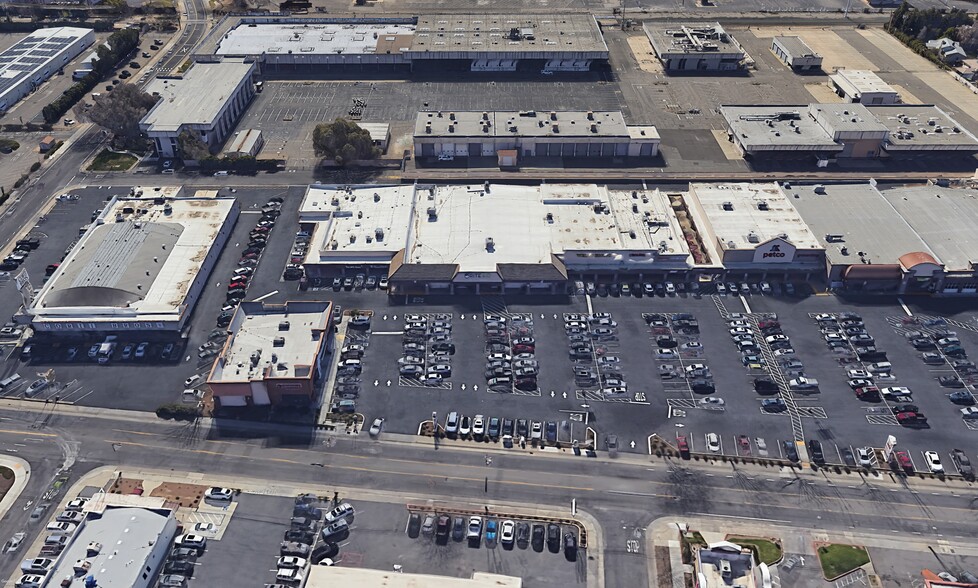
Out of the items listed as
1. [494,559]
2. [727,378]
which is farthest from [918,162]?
[494,559]

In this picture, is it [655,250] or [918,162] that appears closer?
[655,250]

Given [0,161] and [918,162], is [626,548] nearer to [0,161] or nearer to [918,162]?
[918,162]

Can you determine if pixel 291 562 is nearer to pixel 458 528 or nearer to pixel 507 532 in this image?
pixel 458 528

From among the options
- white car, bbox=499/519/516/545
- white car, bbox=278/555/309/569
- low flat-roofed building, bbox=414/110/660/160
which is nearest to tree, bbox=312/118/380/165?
low flat-roofed building, bbox=414/110/660/160

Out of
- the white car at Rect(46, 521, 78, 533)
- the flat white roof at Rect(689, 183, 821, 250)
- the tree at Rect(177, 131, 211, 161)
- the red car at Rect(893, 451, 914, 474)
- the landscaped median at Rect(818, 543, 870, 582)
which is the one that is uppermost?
the tree at Rect(177, 131, 211, 161)

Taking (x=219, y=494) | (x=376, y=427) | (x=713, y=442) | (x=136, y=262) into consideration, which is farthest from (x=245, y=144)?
(x=713, y=442)

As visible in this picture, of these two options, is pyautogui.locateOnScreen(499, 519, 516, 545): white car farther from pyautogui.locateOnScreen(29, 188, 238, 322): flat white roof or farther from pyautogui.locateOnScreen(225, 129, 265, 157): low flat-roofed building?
pyautogui.locateOnScreen(225, 129, 265, 157): low flat-roofed building
